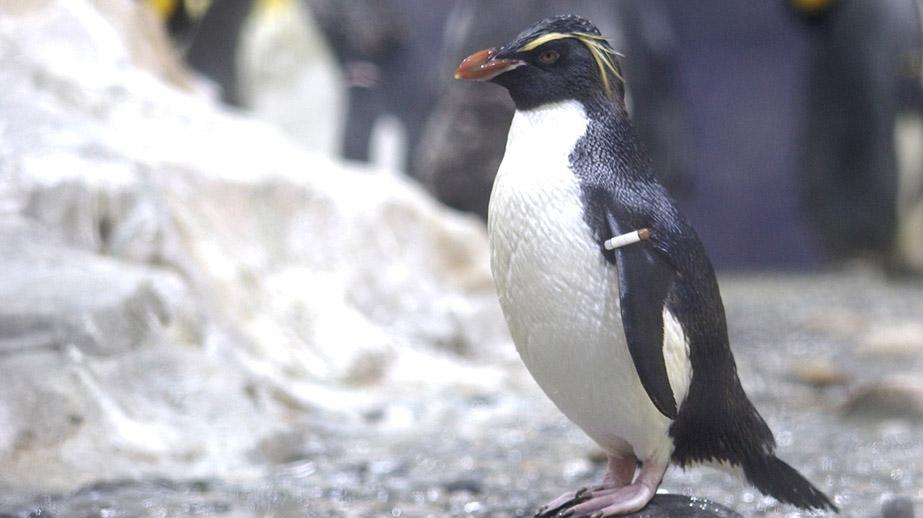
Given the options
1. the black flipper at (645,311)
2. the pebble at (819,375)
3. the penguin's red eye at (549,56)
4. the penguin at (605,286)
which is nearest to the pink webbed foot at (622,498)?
the penguin at (605,286)

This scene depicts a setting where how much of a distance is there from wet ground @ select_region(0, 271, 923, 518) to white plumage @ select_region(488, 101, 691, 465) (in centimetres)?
38

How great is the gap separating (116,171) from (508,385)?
1.17m

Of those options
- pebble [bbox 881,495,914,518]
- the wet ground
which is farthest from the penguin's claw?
pebble [bbox 881,495,914,518]

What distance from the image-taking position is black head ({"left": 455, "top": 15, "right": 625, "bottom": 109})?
1.25 metres

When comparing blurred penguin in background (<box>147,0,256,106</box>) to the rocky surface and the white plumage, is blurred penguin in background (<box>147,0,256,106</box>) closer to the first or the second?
the rocky surface

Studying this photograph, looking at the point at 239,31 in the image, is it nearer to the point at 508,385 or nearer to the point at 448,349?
the point at 448,349

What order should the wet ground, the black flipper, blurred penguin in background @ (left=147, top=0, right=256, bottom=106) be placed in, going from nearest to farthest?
the black flipper < the wet ground < blurred penguin in background @ (left=147, top=0, right=256, bottom=106)

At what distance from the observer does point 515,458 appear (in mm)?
2123

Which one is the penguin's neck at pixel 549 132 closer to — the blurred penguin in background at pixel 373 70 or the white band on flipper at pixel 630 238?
the white band on flipper at pixel 630 238

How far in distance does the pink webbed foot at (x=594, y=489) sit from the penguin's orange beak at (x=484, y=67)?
488mm

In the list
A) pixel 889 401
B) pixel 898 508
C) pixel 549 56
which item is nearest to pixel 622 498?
pixel 898 508

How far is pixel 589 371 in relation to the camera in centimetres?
122

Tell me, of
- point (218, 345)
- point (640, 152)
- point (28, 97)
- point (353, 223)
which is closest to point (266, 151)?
point (353, 223)

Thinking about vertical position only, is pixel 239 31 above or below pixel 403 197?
above
